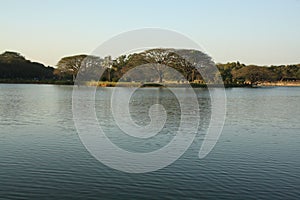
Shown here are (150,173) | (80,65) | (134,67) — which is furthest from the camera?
(80,65)

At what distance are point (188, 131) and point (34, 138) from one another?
444 inches

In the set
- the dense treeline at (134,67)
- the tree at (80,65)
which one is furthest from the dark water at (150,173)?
the tree at (80,65)

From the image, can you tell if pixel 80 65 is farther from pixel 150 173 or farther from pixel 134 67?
pixel 150 173

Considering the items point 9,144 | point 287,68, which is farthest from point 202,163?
point 287,68

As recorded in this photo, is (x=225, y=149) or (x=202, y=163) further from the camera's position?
(x=225, y=149)

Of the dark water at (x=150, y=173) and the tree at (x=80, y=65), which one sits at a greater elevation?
the tree at (x=80, y=65)

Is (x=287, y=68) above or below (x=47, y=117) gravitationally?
above

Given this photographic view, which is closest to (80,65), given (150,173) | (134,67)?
(134,67)

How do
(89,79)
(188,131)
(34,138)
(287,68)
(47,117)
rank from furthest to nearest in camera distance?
(287,68) → (89,79) → (47,117) → (188,131) → (34,138)

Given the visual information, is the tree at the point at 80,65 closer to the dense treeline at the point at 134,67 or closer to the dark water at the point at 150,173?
the dense treeline at the point at 134,67

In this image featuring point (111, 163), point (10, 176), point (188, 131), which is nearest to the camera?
point (10, 176)

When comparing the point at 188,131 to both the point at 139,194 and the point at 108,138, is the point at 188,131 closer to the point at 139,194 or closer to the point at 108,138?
the point at 108,138

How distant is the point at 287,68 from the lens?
644 feet

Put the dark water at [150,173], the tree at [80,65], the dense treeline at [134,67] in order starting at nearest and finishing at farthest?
the dark water at [150,173] < the dense treeline at [134,67] < the tree at [80,65]
